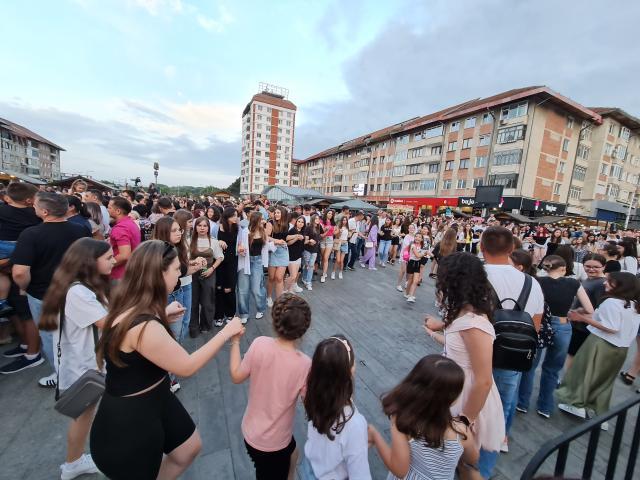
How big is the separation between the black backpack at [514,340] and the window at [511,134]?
31.8 m

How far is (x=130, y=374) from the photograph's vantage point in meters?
1.41

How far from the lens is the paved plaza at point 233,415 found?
2184mm

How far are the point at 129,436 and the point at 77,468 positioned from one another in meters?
1.17

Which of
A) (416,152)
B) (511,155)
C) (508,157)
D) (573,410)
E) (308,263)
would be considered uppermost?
(416,152)

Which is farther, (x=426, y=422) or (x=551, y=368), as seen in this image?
(x=551, y=368)

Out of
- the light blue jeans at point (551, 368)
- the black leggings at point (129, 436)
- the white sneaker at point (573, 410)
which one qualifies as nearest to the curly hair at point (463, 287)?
the black leggings at point (129, 436)

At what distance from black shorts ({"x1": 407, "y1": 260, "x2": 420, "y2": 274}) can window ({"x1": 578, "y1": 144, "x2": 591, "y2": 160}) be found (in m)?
36.4

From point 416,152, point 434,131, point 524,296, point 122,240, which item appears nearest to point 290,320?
point 524,296

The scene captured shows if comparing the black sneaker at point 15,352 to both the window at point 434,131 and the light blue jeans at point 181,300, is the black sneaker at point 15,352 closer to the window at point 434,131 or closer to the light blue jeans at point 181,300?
the light blue jeans at point 181,300

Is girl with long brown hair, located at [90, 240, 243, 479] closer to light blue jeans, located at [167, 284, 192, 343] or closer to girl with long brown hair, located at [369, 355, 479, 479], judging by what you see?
girl with long brown hair, located at [369, 355, 479, 479]

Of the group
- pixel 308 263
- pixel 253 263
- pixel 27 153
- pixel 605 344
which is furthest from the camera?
pixel 27 153

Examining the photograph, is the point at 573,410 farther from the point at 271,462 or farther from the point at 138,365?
the point at 138,365

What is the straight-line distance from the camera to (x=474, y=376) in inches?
65.2

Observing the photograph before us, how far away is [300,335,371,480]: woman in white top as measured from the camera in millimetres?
1419
